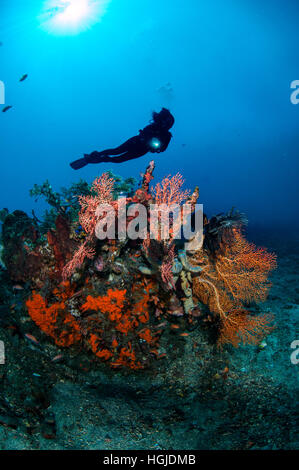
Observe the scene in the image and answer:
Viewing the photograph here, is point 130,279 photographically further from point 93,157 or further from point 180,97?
point 180,97

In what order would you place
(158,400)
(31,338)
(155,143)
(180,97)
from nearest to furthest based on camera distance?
(158,400), (31,338), (155,143), (180,97)

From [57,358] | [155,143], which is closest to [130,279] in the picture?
[57,358]

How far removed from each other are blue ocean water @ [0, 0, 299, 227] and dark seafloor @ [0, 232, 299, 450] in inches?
1682

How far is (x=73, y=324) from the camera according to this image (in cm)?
399

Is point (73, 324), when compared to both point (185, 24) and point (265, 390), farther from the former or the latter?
point (185, 24)

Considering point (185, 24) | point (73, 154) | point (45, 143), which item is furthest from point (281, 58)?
point (45, 143)

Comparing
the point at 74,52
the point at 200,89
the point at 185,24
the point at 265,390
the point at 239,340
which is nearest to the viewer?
the point at 265,390

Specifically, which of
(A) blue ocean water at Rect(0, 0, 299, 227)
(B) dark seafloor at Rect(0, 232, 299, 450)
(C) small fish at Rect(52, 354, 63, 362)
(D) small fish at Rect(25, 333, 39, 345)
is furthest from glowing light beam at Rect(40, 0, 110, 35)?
(B) dark seafloor at Rect(0, 232, 299, 450)

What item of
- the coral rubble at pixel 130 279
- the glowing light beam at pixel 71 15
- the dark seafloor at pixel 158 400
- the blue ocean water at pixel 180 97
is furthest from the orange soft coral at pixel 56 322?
the glowing light beam at pixel 71 15

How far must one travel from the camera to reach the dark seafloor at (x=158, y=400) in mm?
2795

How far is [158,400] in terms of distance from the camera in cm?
349

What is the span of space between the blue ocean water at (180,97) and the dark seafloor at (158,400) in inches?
1682

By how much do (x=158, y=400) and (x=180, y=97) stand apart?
127 metres
